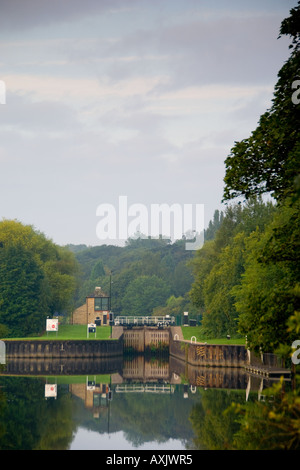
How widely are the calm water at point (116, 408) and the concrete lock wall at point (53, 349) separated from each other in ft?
26.3

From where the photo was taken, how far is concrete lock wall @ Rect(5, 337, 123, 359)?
76.8 metres

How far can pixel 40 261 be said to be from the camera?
312ft

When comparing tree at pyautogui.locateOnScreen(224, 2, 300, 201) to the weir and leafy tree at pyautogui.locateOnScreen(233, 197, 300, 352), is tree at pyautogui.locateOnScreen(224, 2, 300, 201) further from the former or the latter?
the weir

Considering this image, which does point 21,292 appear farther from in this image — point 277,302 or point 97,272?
point 97,272

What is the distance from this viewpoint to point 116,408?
42219 millimetres

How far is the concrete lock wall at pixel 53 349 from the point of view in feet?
252

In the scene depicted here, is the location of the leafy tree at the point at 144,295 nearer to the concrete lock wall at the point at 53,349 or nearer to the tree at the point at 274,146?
the concrete lock wall at the point at 53,349

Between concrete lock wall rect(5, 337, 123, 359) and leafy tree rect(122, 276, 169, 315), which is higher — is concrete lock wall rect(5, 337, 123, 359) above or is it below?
below

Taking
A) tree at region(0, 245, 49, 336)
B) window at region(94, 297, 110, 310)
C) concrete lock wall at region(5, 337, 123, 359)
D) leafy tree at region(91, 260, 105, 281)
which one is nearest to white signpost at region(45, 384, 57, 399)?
concrete lock wall at region(5, 337, 123, 359)

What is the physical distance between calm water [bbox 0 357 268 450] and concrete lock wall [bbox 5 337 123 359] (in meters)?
8.02

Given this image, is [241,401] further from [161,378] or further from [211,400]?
[161,378]

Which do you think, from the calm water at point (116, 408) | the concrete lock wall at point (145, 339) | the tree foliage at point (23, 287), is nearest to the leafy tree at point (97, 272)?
the tree foliage at point (23, 287)

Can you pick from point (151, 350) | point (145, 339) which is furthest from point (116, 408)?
point (151, 350)
